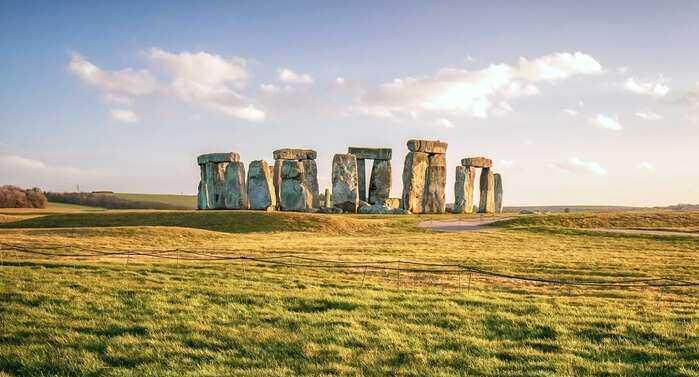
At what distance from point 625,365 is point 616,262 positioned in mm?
12150

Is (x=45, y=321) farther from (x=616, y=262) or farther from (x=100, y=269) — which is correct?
(x=616, y=262)

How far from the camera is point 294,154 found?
40375 mm

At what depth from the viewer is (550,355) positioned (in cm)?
722

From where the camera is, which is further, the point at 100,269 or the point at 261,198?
the point at 261,198

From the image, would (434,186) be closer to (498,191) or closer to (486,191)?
(486,191)

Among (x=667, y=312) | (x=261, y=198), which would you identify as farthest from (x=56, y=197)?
(x=667, y=312)

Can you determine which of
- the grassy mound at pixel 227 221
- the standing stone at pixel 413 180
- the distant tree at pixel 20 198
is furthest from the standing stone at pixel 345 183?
the distant tree at pixel 20 198

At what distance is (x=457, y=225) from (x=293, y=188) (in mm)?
11883

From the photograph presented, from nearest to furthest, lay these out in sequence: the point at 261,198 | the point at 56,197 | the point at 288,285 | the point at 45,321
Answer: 1. the point at 45,321
2. the point at 288,285
3. the point at 261,198
4. the point at 56,197

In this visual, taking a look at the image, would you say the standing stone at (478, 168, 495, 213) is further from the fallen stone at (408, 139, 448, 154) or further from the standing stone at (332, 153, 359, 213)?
the standing stone at (332, 153, 359, 213)

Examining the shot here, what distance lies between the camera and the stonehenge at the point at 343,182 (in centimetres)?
3909

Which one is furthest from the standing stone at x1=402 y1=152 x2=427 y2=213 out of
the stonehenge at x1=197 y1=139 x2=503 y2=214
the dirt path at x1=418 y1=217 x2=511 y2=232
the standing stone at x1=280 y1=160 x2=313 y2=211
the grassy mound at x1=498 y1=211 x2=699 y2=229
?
the grassy mound at x1=498 y1=211 x2=699 y2=229

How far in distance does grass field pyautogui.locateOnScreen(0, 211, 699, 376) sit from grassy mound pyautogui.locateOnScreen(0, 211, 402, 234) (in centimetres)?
1199

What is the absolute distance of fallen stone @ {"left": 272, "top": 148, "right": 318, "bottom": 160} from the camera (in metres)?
40.1
